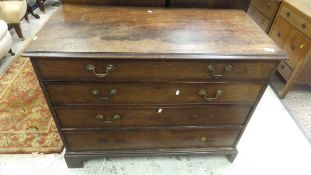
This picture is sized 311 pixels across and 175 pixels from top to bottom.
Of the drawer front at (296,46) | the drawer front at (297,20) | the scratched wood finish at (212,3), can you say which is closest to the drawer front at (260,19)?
the drawer front at (297,20)

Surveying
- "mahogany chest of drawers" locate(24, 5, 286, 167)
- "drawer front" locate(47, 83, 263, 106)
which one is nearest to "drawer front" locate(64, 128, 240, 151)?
"mahogany chest of drawers" locate(24, 5, 286, 167)

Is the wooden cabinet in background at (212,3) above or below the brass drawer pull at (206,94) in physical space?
above

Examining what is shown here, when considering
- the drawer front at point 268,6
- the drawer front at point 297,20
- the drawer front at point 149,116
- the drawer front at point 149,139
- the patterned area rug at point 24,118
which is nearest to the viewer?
the drawer front at point 149,116

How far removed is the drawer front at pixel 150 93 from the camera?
3.54 ft

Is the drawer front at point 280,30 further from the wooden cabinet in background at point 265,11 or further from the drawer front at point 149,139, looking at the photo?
the drawer front at point 149,139

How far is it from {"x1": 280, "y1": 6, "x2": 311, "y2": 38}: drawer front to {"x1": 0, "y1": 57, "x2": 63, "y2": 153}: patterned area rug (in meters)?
2.12

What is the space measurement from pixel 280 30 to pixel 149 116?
1.69m

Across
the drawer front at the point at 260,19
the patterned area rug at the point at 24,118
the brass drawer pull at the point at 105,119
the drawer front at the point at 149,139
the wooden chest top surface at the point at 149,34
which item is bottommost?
the patterned area rug at the point at 24,118

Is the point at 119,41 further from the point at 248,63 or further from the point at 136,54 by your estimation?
the point at 248,63

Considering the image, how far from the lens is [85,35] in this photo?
104cm

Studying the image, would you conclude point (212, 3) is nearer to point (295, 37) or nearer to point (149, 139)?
point (149, 139)

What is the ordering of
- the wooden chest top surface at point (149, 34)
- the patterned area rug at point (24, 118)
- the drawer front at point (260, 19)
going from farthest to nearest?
the drawer front at point (260, 19)
the patterned area rug at point (24, 118)
the wooden chest top surface at point (149, 34)

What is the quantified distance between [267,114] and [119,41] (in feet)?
5.23

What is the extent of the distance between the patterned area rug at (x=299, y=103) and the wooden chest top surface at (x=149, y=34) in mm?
1202
